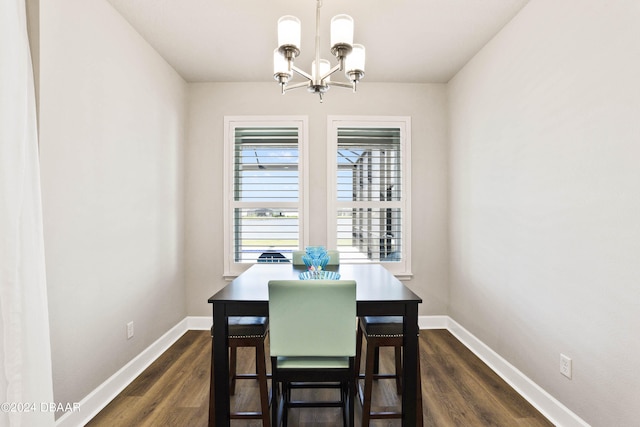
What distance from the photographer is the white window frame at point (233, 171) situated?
3.54m

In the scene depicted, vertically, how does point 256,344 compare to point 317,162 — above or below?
below

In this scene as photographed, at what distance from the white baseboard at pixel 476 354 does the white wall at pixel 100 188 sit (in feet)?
0.24

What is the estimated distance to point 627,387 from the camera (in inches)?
60.7

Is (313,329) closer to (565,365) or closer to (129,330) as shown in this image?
(565,365)

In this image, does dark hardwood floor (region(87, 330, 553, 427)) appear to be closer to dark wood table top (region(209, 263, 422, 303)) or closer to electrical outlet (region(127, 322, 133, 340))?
electrical outlet (region(127, 322, 133, 340))

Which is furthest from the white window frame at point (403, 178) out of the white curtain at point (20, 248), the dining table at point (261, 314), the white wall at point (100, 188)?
the white curtain at point (20, 248)

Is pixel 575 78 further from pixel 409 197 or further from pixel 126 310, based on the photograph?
pixel 126 310

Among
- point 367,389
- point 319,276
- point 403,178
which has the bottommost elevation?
point 367,389

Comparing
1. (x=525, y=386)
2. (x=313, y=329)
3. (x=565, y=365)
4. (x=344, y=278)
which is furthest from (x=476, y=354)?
(x=313, y=329)

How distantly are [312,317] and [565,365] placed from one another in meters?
1.57

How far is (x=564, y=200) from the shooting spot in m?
1.92

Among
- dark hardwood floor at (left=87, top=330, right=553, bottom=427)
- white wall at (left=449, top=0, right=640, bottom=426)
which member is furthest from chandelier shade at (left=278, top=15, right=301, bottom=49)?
dark hardwood floor at (left=87, top=330, right=553, bottom=427)

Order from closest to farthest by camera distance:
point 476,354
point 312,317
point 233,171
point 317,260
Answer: point 312,317 → point 317,260 → point 476,354 → point 233,171

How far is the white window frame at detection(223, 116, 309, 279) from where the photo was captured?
3.54m
